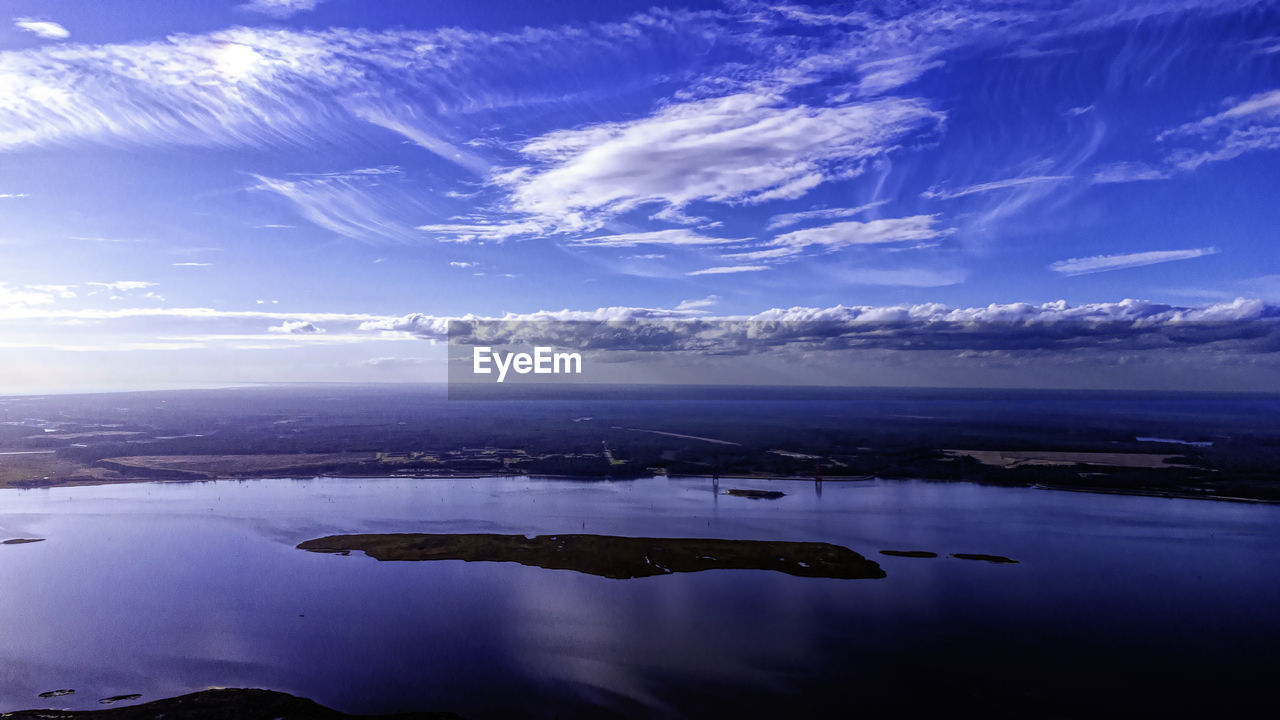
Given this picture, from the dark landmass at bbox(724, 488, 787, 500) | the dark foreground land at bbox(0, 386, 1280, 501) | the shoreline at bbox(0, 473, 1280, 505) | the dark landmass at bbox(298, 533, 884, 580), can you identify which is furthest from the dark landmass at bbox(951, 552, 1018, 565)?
the dark foreground land at bbox(0, 386, 1280, 501)

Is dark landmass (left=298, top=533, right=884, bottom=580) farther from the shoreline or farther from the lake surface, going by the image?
the shoreline

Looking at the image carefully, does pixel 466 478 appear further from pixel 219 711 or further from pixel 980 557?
pixel 219 711

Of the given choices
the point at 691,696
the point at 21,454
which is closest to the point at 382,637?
the point at 691,696

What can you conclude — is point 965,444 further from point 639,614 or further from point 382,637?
point 382,637

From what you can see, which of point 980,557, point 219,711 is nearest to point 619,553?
point 980,557

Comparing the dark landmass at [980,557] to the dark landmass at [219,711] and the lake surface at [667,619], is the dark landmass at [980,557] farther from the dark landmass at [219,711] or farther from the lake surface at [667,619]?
the dark landmass at [219,711]
